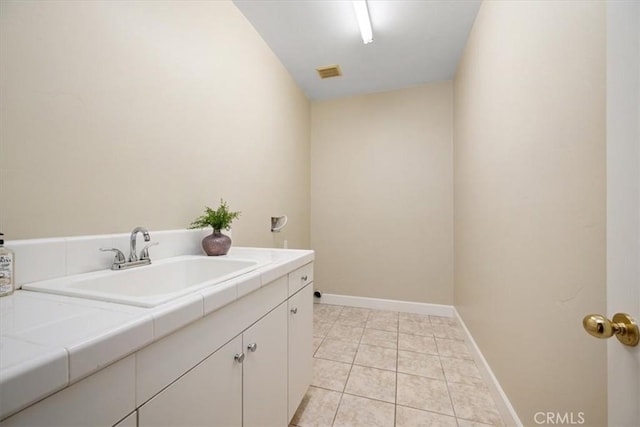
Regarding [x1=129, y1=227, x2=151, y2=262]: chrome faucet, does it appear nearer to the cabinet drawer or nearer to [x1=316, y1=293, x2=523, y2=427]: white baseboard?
the cabinet drawer

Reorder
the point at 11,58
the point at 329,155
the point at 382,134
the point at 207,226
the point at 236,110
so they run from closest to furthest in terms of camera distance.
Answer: the point at 11,58 → the point at 207,226 → the point at 236,110 → the point at 382,134 → the point at 329,155

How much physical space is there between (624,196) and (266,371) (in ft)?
3.79

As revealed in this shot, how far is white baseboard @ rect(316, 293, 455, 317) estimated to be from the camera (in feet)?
9.09

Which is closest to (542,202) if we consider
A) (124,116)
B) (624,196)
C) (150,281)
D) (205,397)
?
(624,196)

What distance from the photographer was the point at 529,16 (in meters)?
1.14

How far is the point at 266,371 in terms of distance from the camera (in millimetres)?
995

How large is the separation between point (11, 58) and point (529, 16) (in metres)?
1.96

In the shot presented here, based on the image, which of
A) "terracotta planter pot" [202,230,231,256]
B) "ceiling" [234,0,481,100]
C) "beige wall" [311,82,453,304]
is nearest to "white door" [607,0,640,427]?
"terracotta planter pot" [202,230,231,256]

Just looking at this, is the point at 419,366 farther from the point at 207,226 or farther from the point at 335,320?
the point at 207,226

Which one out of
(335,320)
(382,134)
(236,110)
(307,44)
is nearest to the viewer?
(236,110)

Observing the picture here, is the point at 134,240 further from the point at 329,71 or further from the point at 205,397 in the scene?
the point at 329,71

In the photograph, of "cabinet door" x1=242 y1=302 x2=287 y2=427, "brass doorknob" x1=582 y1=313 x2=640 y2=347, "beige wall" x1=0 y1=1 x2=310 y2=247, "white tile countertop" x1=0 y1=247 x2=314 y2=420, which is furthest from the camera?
"cabinet door" x1=242 y1=302 x2=287 y2=427

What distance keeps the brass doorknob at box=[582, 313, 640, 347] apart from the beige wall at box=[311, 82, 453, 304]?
241 centimetres

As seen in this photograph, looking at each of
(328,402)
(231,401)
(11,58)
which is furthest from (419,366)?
(11,58)
